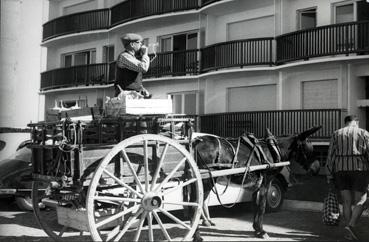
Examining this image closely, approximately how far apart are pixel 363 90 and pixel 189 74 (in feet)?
27.5

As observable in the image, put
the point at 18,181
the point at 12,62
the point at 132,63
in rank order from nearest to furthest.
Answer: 1. the point at 12,62
2. the point at 132,63
3. the point at 18,181

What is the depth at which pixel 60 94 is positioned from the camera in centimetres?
3047

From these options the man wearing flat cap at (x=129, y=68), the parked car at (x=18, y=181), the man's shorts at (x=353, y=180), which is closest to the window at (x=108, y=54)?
the parked car at (x=18, y=181)

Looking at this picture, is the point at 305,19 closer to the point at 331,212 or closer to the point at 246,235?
the point at 331,212

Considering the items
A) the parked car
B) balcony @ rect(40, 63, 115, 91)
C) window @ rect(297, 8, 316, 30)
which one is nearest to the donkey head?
the parked car

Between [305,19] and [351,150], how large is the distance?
43.2ft

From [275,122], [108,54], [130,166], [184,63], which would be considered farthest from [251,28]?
[130,166]

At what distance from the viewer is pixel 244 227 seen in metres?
9.03

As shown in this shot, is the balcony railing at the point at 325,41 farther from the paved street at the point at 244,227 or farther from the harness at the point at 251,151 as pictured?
the harness at the point at 251,151

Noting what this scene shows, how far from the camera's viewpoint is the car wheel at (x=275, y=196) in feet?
35.2

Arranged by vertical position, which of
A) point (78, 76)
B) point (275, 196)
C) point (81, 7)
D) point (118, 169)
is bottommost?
point (275, 196)

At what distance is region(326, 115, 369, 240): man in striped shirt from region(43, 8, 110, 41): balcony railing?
2136 cm

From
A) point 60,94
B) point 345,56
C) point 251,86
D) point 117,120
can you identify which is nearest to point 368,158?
point 117,120

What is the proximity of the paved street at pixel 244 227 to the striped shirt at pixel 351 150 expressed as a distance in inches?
45.8
